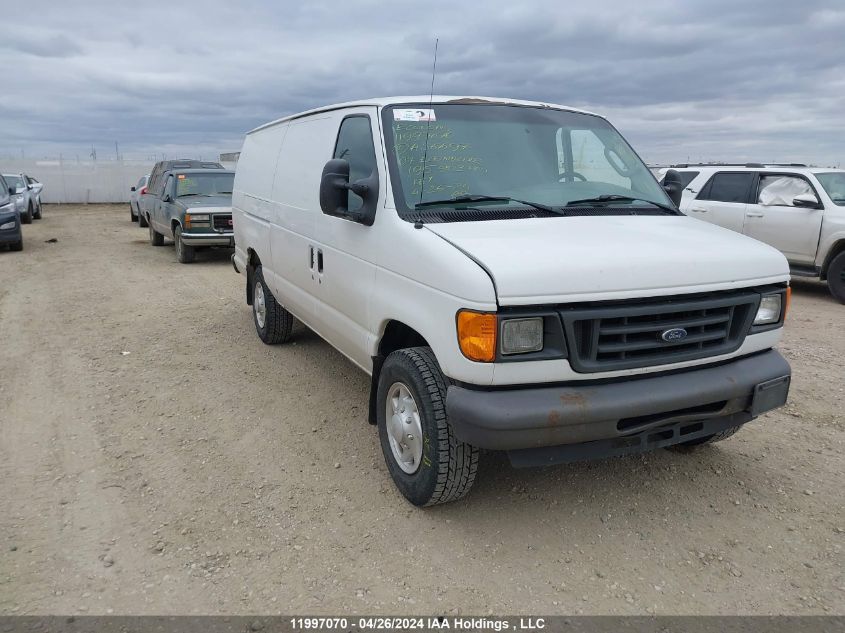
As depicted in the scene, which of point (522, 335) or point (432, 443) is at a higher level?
point (522, 335)

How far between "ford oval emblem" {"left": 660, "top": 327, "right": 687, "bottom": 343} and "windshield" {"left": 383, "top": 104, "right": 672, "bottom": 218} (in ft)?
3.59

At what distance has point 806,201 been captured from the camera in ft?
32.7

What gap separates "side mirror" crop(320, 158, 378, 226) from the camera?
12.6 ft

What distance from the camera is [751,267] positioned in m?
3.46

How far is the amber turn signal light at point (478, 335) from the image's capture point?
2.95m

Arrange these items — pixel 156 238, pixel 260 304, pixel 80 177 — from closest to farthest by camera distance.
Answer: pixel 260 304
pixel 156 238
pixel 80 177

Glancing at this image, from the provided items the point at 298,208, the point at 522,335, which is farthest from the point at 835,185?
the point at 522,335

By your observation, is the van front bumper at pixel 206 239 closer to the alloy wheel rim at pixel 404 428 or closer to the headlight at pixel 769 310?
the alloy wheel rim at pixel 404 428

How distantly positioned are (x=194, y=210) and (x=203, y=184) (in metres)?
1.42

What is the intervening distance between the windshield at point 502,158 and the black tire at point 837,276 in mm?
6590

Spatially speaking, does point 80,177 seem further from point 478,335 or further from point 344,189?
point 478,335

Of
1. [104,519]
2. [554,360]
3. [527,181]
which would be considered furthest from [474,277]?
[104,519]

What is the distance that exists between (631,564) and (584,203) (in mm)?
2045

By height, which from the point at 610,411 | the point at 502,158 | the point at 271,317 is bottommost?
the point at 271,317
